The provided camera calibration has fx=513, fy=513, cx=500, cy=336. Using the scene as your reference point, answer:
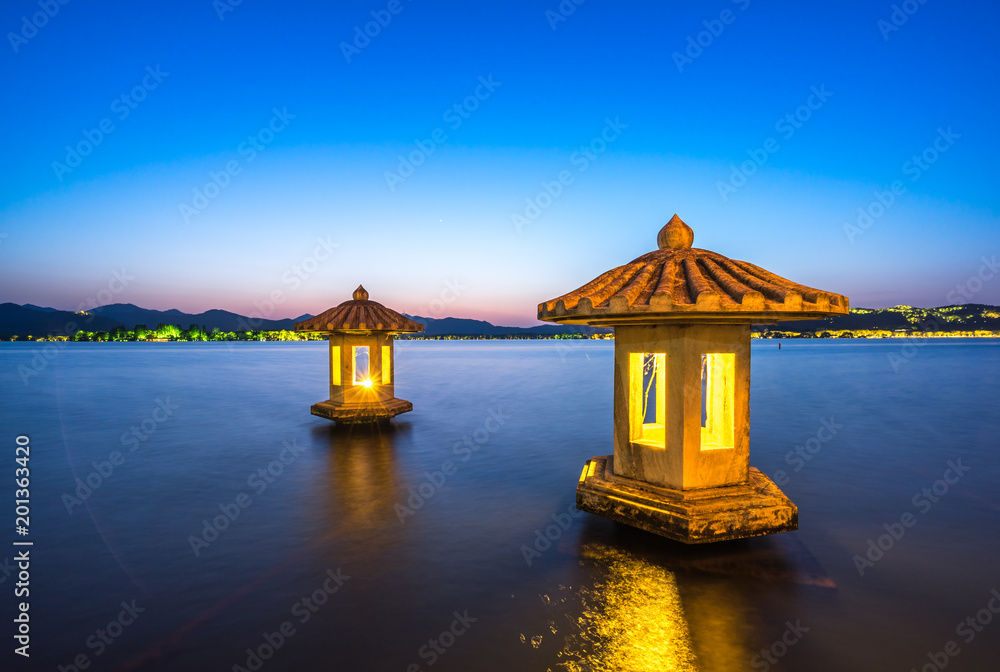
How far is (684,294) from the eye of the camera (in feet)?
20.3

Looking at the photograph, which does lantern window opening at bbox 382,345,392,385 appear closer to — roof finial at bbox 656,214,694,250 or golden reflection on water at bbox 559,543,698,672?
roof finial at bbox 656,214,694,250

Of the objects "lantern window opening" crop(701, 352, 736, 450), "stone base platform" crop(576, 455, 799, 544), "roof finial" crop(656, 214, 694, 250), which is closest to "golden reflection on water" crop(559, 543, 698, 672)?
"stone base platform" crop(576, 455, 799, 544)

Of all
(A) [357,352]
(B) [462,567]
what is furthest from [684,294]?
(A) [357,352]

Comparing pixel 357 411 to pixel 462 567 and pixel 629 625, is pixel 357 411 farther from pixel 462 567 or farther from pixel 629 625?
pixel 629 625

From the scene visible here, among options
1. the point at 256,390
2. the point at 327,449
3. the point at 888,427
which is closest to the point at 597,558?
the point at 327,449

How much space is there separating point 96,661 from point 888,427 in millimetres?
22683

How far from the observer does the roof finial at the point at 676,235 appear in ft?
24.6

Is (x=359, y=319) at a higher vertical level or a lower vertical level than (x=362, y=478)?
higher

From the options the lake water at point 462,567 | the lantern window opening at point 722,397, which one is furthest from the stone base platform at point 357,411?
the lantern window opening at point 722,397

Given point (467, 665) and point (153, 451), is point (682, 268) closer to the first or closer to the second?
point (467, 665)

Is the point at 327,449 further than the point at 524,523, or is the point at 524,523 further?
the point at 327,449

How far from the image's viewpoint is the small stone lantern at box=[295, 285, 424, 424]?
1499 centimetres

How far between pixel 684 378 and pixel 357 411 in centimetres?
1183

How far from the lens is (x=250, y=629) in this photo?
5.27 m
